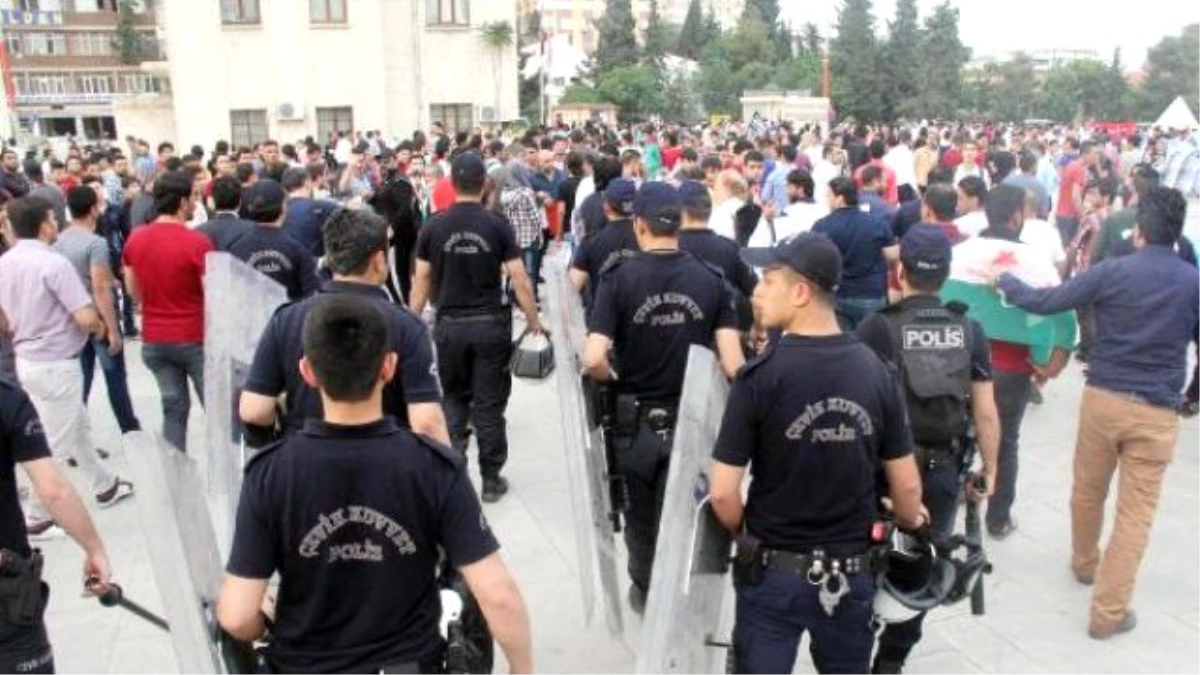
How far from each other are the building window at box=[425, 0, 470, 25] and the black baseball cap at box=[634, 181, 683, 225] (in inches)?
1111

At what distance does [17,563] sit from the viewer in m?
2.89

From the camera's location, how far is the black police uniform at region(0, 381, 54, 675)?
9.37ft

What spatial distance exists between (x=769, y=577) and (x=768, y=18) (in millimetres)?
83020

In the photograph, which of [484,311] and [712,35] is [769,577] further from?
[712,35]

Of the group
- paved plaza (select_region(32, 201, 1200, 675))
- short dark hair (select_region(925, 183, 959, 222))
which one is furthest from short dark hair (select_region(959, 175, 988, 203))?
paved plaza (select_region(32, 201, 1200, 675))

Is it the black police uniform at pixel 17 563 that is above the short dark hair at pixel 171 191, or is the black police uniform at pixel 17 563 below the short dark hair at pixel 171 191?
below

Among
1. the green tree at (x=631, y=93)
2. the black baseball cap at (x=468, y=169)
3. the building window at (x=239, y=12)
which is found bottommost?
the black baseball cap at (x=468, y=169)

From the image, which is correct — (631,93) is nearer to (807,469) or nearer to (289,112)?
(289,112)

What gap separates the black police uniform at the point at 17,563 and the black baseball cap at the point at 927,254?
3136 millimetres

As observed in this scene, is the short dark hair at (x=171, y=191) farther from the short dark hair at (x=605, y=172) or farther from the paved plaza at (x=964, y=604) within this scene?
the short dark hair at (x=605, y=172)

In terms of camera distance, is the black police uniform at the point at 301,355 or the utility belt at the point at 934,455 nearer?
the black police uniform at the point at 301,355

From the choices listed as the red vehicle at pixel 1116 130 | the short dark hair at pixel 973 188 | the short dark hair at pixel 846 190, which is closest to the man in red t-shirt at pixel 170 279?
the short dark hair at pixel 846 190

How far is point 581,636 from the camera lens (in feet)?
15.0

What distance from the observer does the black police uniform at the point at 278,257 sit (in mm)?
5680
